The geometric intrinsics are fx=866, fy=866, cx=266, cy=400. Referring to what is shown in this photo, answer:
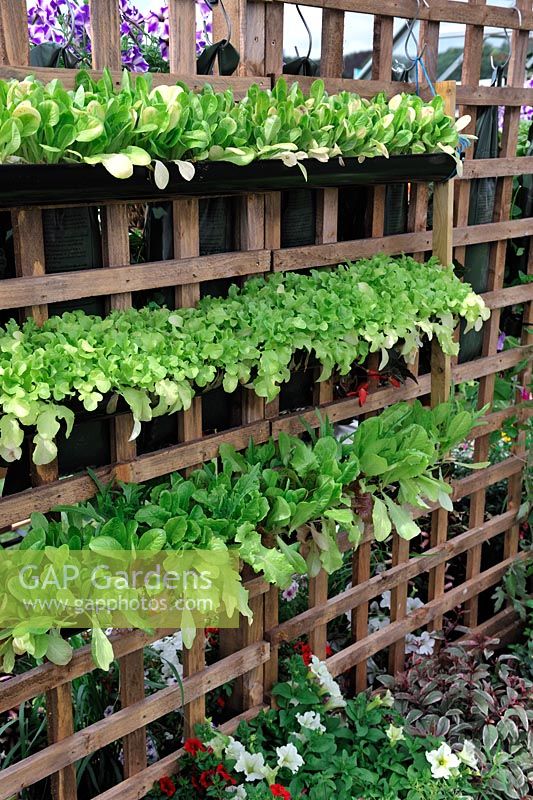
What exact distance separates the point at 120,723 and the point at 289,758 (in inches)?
16.1

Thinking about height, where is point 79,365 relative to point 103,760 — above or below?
above

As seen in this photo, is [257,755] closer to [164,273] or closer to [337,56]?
[164,273]

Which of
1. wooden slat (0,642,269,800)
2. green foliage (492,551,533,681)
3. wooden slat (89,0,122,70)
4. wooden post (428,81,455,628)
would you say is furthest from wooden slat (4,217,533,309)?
green foliage (492,551,533,681)

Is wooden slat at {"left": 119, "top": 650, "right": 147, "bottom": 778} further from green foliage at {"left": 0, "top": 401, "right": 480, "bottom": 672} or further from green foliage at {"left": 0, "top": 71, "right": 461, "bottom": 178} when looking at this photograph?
green foliage at {"left": 0, "top": 71, "right": 461, "bottom": 178}

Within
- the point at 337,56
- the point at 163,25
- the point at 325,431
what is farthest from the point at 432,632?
the point at 163,25

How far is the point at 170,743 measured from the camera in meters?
2.12

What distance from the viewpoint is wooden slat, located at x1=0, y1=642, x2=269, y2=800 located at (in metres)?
1.64

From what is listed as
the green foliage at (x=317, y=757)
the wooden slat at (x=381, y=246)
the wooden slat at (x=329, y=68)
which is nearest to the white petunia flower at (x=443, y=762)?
the green foliage at (x=317, y=757)

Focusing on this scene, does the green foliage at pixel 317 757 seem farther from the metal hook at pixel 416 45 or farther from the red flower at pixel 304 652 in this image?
the metal hook at pixel 416 45

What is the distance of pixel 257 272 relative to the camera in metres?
1.84

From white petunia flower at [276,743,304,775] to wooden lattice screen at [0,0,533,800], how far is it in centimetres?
16

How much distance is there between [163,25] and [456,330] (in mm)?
1131

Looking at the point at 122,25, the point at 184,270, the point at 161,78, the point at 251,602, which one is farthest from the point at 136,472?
the point at 122,25

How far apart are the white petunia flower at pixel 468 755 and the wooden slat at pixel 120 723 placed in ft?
1.87
